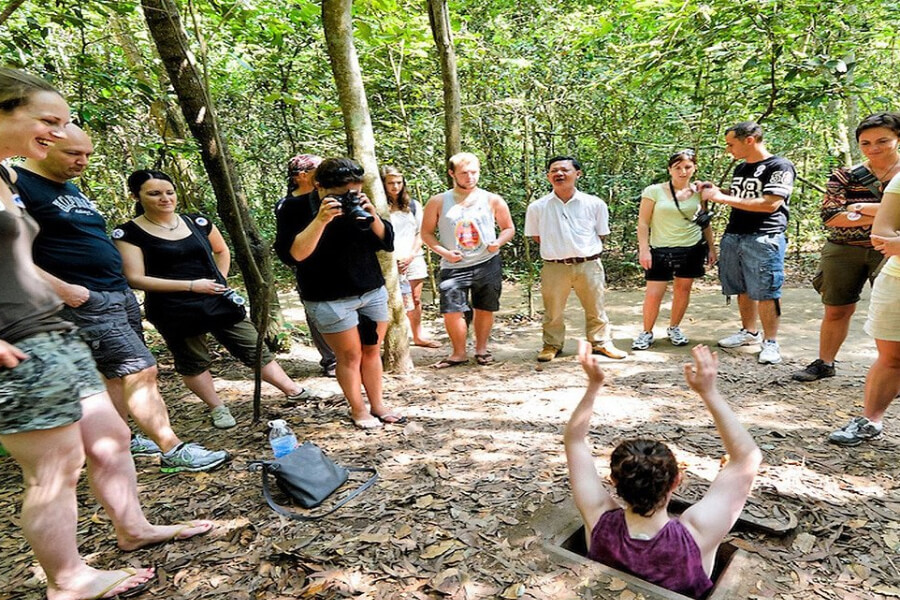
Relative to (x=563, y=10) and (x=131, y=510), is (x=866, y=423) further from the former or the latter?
(x=563, y=10)

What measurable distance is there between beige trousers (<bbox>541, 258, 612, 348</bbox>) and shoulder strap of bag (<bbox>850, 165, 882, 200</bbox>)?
2.00 meters

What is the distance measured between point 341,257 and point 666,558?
226 centimetres

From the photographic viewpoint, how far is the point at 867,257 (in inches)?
138

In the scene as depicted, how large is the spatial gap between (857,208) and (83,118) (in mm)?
5731

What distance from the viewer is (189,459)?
115 inches

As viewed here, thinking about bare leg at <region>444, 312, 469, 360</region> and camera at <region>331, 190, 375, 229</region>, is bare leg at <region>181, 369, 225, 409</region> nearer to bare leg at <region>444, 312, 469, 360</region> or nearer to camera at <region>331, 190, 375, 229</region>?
camera at <region>331, 190, 375, 229</region>

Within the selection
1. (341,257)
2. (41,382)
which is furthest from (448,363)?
(41,382)

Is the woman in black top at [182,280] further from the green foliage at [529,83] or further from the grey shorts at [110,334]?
the green foliage at [529,83]

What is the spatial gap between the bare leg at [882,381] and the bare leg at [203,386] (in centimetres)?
419

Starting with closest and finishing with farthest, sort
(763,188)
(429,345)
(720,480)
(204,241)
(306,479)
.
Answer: (720,480) < (306,479) < (204,241) < (763,188) < (429,345)

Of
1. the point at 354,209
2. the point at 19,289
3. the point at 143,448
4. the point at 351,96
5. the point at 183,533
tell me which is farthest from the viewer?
the point at 351,96

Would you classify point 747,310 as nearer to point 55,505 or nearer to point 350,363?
point 350,363

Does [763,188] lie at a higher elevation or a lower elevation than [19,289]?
higher

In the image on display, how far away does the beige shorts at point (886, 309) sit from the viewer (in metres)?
2.58
